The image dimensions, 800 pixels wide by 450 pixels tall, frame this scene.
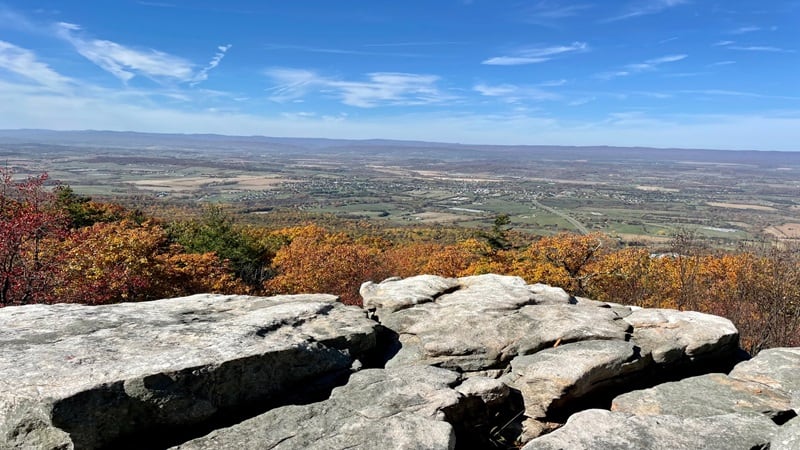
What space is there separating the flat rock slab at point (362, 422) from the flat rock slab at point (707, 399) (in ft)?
14.1

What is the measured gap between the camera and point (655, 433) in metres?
7.84

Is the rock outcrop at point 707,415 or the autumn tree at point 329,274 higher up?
the rock outcrop at point 707,415

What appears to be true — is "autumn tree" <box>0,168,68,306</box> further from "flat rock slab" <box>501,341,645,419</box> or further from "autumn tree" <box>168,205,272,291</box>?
"autumn tree" <box>168,205,272,291</box>

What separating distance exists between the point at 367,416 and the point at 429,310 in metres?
5.49

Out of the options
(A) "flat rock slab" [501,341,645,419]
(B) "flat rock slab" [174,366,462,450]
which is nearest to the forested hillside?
(A) "flat rock slab" [501,341,645,419]

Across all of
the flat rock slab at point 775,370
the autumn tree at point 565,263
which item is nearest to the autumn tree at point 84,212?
the autumn tree at point 565,263

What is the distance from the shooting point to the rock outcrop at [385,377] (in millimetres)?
7363

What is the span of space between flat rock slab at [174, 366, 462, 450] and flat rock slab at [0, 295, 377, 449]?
0.71 metres

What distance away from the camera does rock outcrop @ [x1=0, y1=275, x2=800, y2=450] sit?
24.2 feet

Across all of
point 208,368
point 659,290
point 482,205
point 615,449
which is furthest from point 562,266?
point 482,205

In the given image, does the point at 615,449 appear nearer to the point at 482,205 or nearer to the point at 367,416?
the point at 367,416

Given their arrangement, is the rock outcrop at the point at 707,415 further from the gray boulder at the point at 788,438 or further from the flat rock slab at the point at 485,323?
the flat rock slab at the point at 485,323

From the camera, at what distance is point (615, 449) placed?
24.3 feet

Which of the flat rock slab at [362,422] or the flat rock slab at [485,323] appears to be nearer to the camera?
the flat rock slab at [362,422]
